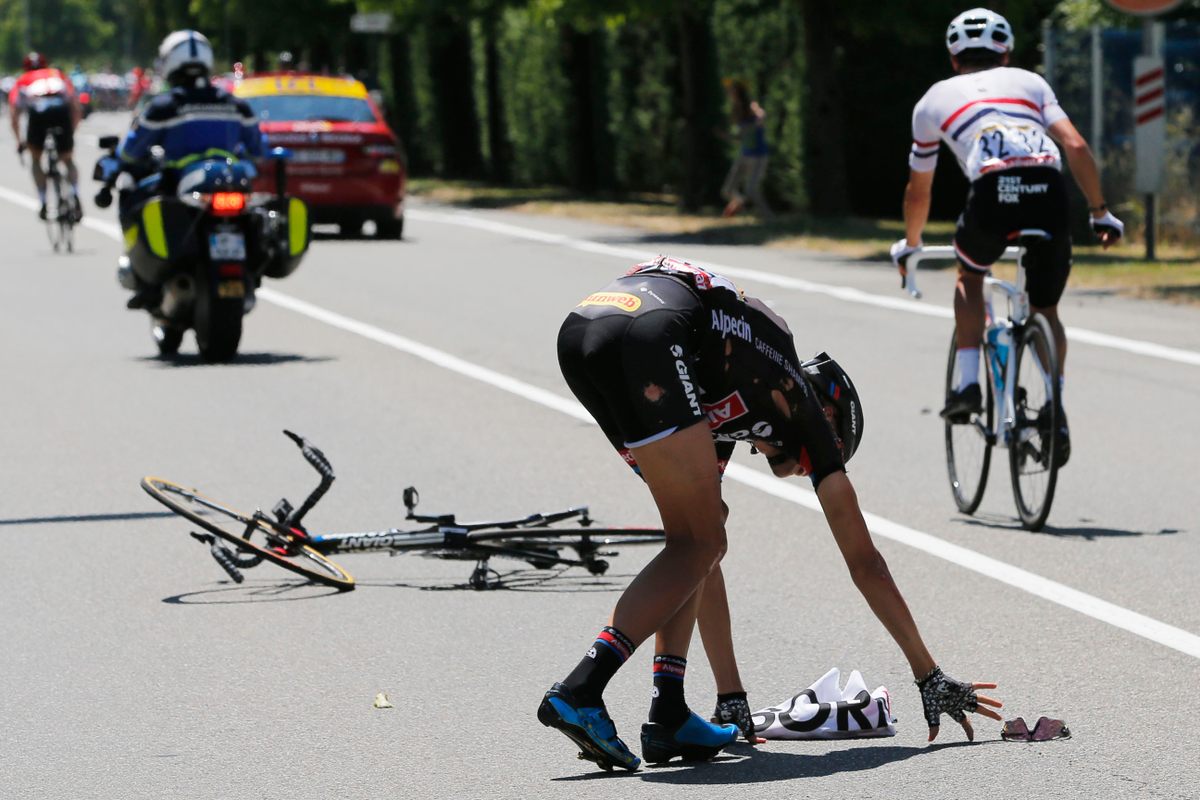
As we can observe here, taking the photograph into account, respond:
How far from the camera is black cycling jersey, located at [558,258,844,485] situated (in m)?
5.34

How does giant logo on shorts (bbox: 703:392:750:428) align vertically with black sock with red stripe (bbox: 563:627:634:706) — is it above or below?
above

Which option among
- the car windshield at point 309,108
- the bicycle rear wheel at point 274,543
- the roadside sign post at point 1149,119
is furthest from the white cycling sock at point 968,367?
the car windshield at point 309,108

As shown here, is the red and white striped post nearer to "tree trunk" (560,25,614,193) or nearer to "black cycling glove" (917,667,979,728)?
"tree trunk" (560,25,614,193)

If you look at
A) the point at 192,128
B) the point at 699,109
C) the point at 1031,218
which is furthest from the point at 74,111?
the point at 1031,218

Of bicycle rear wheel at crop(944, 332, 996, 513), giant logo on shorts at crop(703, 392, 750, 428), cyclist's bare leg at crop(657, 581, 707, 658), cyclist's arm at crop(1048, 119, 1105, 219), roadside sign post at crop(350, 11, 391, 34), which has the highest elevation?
roadside sign post at crop(350, 11, 391, 34)

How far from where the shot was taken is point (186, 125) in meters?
14.0

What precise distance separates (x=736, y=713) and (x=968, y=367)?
3624mm

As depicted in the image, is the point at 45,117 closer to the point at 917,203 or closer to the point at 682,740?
the point at 917,203

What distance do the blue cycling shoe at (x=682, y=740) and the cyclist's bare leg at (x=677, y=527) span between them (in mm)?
263

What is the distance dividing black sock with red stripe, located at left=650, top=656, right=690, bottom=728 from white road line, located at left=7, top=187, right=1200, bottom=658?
1863 millimetres

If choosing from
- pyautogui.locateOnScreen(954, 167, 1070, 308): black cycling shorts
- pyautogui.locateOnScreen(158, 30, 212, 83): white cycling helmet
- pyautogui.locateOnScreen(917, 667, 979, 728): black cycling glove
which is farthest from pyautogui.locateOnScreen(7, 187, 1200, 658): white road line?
pyautogui.locateOnScreen(158, 30, 212, 83): white cycling helmet

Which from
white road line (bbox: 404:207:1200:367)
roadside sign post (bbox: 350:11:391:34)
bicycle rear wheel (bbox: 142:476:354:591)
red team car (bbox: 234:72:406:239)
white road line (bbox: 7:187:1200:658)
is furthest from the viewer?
roadside sign post (bbox: 350:11:391:34)

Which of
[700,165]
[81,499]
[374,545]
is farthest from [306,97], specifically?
[374,545]

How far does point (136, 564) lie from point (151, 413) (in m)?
3.99
